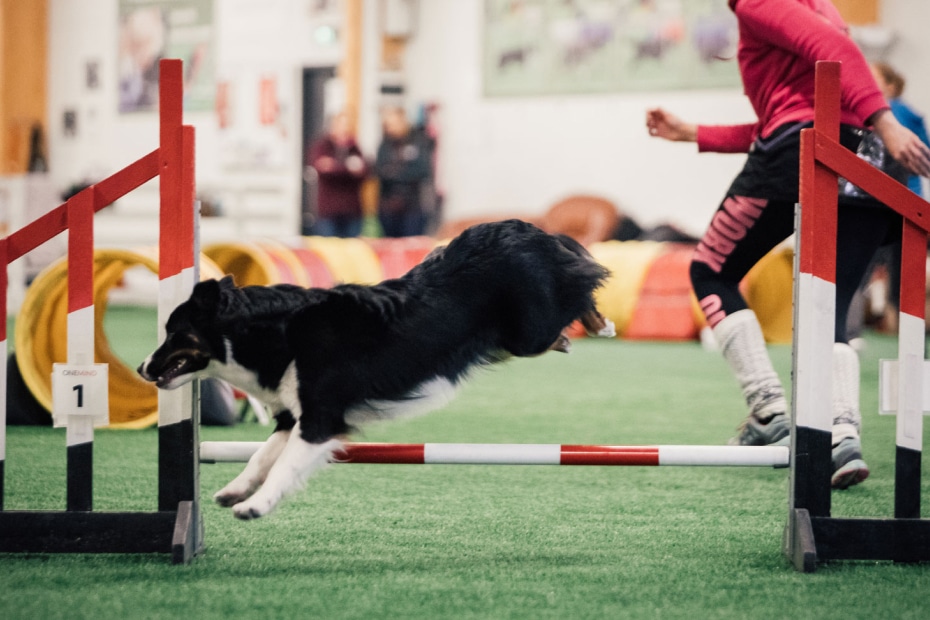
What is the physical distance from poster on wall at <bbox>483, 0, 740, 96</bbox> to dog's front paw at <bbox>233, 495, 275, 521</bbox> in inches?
367

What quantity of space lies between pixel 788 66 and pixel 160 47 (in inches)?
493

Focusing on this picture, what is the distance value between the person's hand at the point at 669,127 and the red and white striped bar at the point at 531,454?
3.48 feet

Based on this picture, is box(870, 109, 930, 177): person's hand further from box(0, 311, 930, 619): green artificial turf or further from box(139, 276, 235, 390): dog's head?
box(139, 276, 235, 390): dog's head

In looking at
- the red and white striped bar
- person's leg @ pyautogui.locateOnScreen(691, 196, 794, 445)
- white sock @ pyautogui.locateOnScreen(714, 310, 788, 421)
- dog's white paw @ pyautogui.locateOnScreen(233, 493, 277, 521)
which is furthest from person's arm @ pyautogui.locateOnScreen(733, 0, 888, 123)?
dog's white paw @ pyautogui.locateOnScreen(233, 493, 277, 521)

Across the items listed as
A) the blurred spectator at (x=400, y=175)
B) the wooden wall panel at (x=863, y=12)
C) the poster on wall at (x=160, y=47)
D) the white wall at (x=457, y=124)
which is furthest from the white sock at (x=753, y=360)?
the poster on wall at (x=160, y=47)

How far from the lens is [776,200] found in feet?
9.10

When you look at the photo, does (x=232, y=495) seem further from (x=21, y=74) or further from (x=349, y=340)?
(x=21, y=74)

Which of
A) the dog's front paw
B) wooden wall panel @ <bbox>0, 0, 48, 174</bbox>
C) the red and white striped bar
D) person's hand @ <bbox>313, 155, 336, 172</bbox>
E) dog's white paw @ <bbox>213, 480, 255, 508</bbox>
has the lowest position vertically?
dog's white paw @ <bbox>213, 480, 255, 508</bbox>

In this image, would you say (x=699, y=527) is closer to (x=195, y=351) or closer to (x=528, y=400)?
(x=195, y=351)

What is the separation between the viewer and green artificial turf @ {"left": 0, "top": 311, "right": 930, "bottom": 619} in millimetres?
1927

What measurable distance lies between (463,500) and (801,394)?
0.99 metres

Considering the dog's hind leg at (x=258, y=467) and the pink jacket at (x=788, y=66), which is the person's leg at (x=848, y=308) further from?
the dog's hind leg at (x=258, y=467)

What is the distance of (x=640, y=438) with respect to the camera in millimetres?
3889

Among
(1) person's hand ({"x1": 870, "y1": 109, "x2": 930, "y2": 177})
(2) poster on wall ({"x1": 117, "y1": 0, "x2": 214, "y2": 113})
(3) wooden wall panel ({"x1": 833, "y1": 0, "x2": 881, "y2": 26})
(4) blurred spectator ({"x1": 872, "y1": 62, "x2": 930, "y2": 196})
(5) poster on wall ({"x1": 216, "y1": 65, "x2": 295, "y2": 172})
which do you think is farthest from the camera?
(2) poster on wall ({"x1": 117, "y1": 0, "x2": 214, "y2": 113})
